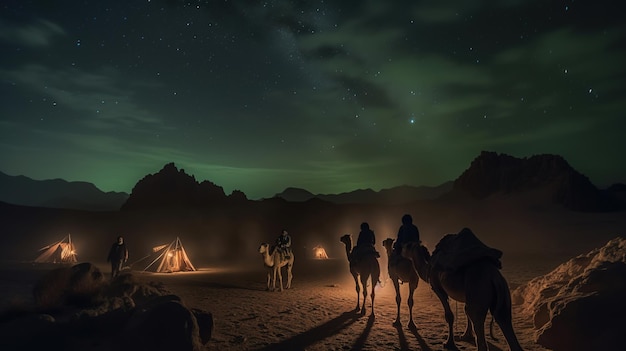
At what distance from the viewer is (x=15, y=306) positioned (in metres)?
9.03

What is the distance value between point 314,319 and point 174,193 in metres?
83.1

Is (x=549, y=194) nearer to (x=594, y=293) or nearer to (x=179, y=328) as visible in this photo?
(x=594, y=293)

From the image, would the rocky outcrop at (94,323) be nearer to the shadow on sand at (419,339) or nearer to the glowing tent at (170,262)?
the shadow on sand at (419,339)

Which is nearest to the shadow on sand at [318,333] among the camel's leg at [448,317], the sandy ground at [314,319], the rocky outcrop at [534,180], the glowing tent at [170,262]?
the sandy ground at [314,319]

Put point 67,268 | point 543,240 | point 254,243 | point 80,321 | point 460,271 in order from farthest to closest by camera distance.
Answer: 1. point 254,243
2. point 543,240
3. point 67,268
4. point 80,321
5. point 460,271

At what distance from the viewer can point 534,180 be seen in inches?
3071

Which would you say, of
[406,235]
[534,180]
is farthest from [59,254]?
[534,180]

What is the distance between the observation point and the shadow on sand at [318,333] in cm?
776

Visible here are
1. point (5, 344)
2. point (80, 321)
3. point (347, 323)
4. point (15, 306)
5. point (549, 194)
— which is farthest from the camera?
point (549, 194)

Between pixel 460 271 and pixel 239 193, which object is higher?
pixel 239 193

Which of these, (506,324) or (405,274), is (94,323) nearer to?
(405,274)

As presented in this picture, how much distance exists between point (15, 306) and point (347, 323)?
27.5ft

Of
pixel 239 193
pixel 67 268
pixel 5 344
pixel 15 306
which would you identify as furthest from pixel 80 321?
pixel 239 193

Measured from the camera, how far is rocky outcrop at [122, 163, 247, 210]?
8350 cm
